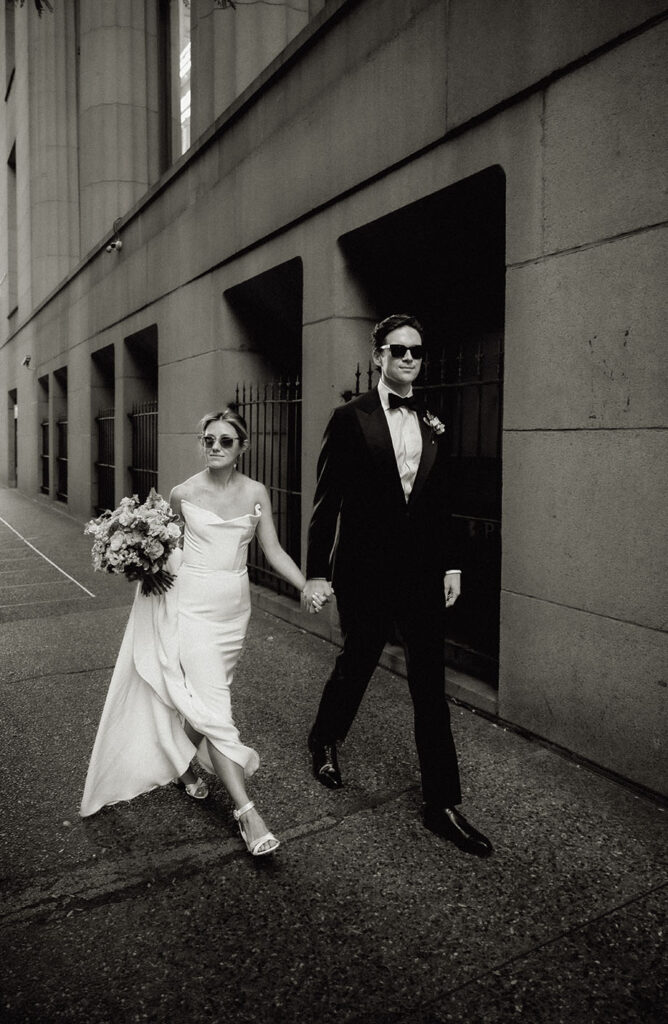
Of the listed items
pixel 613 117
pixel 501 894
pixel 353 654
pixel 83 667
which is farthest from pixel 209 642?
pixel 613 117

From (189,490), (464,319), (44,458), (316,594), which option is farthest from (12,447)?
(316,594)

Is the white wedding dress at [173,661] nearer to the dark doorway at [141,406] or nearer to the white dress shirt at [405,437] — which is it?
the white dress shirt at [405,437]

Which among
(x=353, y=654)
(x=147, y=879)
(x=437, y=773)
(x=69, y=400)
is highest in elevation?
(x=69, y=400)

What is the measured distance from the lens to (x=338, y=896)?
2.94m

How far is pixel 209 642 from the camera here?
3490 mm

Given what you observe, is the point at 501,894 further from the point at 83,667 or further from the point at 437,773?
the point at 83,667

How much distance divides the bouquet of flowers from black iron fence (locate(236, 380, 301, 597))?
4349 mm

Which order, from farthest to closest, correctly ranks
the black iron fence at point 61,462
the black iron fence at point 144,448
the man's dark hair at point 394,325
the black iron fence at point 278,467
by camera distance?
the black iron fence at point 61,462 → the black iron fence at point 144,448 → the black iron fence at point 278,467 → the man's dark hair at point 394,325

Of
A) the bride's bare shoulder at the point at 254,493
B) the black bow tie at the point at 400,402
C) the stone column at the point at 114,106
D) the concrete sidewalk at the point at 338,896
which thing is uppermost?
the stone column at the point at 114,106

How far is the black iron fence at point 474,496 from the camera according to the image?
5395 mm

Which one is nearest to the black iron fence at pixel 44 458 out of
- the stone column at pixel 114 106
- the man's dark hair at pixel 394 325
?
the stone column at pixel 114 106

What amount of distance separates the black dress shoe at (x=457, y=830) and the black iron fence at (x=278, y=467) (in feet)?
14.8

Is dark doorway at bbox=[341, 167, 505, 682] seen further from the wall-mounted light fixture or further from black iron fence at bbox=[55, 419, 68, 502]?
black iron fence at bbox=[55, 419, 68, 502]

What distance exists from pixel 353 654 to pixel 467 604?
8.60 feet
